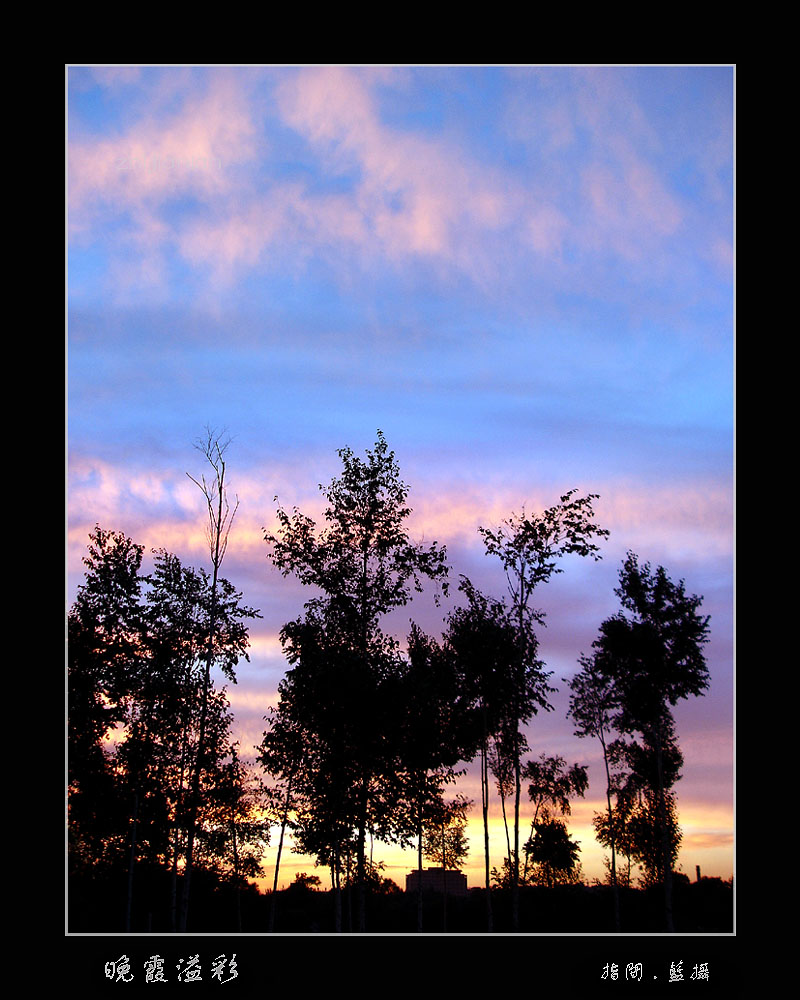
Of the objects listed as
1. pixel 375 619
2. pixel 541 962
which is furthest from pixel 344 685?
pixel 541 962

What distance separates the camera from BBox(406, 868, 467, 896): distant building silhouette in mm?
31469

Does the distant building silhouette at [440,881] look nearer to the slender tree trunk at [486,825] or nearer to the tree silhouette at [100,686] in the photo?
the slender tree trunk at [486,825]

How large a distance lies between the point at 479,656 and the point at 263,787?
6548mm

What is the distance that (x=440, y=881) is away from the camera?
32094 millimetres

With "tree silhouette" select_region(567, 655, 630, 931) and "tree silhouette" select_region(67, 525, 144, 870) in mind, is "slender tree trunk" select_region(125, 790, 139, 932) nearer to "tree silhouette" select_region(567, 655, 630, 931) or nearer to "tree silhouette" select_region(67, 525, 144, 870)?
"tree silhouette" select_region(67, 525, 144, 870)

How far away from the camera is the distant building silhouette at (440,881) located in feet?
103

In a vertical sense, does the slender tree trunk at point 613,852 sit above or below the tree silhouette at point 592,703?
below

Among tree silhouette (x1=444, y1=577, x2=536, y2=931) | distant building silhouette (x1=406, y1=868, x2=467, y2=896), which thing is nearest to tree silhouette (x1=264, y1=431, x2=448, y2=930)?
tree silhouette (x1=444, y1=577, x2=536, y2=931)

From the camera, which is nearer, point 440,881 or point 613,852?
point 613,852

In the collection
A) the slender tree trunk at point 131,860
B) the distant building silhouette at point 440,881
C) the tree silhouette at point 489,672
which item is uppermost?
the tree silhouette at point 489,672

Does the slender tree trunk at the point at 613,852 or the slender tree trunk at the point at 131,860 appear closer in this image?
the slender tree trunk at the point at 131,860

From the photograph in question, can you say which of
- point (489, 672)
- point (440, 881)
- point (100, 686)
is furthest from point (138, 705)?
point (440, 881)

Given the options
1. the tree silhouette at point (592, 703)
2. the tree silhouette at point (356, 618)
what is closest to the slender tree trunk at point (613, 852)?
the tree silhouette at point (592, 703)

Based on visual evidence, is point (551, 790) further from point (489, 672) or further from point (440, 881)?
point (440, 881)
